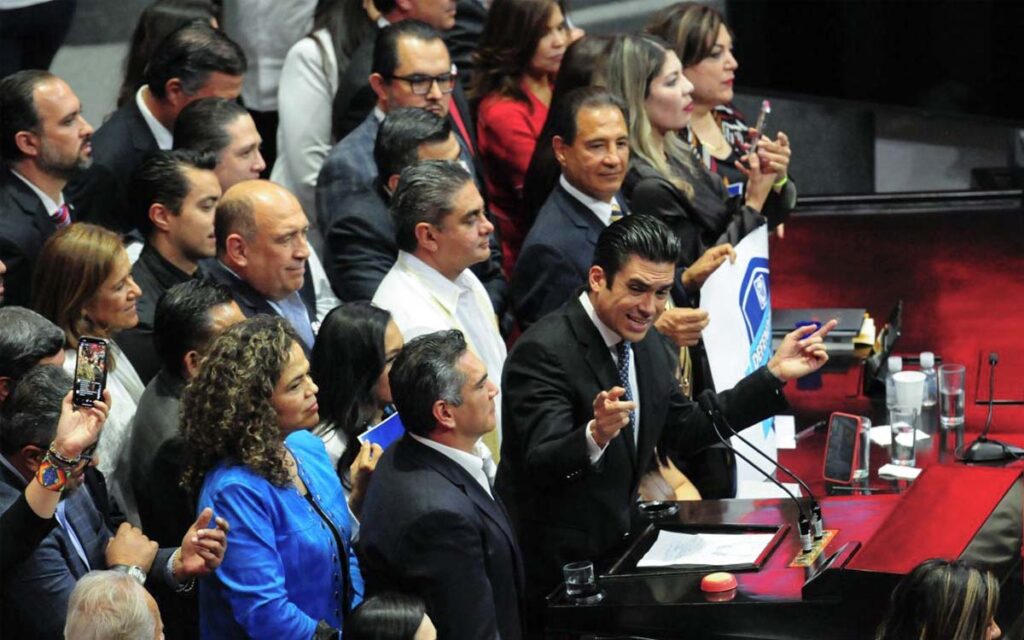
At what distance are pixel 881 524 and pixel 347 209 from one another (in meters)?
1.99

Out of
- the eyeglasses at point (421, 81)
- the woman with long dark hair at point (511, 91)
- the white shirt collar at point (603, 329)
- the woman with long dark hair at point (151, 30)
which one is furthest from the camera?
the woman with long dark hair at point (511, 91)

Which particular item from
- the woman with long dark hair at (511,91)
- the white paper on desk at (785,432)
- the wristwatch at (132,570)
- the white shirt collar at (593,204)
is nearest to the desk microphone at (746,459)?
the white paper on desk at (785,432)

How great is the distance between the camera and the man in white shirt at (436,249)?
4453 millimetres

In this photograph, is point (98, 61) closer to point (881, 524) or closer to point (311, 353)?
point (311, 353)

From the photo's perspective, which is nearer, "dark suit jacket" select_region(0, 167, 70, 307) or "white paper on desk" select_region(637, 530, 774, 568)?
"white paper on desk" select_region(637, 530, 774, 568)

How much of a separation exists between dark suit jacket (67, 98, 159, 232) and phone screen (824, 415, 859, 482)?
2.10 meters

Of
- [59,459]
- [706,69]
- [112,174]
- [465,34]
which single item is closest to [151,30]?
[112,174]

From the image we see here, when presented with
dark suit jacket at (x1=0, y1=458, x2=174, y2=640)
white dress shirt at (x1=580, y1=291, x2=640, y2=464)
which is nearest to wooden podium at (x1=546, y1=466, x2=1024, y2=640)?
white dress shirt at (x1=580, y1=291, x2=640, y2=464)

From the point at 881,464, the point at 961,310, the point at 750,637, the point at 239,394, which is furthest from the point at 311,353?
the point at 961,310

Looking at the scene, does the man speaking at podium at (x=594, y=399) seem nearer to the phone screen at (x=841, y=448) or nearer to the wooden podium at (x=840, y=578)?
the wooden podium at (x=840, y=578)

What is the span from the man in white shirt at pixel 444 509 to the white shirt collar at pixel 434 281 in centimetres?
86

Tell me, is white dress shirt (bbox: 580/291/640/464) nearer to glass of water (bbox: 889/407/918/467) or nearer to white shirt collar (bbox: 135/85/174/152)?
glass of water (bbox: 889/407/918/467)

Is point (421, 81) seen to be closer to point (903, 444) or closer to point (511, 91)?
point (511, 91)

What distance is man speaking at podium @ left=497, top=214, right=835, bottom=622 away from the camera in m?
3.85
